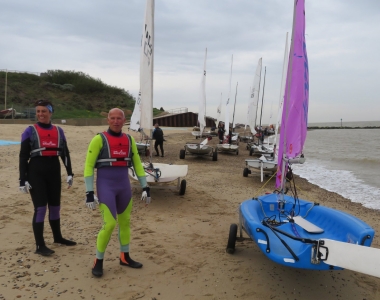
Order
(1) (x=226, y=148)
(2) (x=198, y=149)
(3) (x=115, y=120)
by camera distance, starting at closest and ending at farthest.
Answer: (3) (x=115, y=120) < (2) (x=198, y=149) < (1) (x=226, y=148)

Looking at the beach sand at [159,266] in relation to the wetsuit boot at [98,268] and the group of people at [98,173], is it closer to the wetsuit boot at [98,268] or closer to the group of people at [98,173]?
the wetsuit boot at [98,268]

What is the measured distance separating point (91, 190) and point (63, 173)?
4975mm

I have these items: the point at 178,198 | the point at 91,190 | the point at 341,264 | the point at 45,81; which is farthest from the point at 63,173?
the point at 45,81

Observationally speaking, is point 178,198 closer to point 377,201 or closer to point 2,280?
point 2,280

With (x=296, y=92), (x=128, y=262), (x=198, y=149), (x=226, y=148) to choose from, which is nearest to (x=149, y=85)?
(x=296, y=92)

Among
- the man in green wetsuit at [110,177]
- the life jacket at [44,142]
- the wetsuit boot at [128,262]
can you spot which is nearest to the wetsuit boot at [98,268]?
the man in green wetsuit at [110,177]

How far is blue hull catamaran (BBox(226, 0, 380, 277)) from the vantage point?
2.54m

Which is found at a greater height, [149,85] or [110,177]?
[149,85]

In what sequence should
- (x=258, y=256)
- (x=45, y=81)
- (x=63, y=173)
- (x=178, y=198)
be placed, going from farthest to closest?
(x=45, y=81), (x=63, y=173), (x=178, y=198), (x=258, y=256)

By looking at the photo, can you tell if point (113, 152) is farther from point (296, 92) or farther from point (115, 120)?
point (296, 92)

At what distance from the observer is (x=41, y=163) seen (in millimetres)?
2898

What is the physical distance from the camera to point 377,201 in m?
7.38

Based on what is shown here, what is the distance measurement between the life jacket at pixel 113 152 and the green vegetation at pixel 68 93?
87.1 ft

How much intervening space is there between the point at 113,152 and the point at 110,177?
0.21 m
